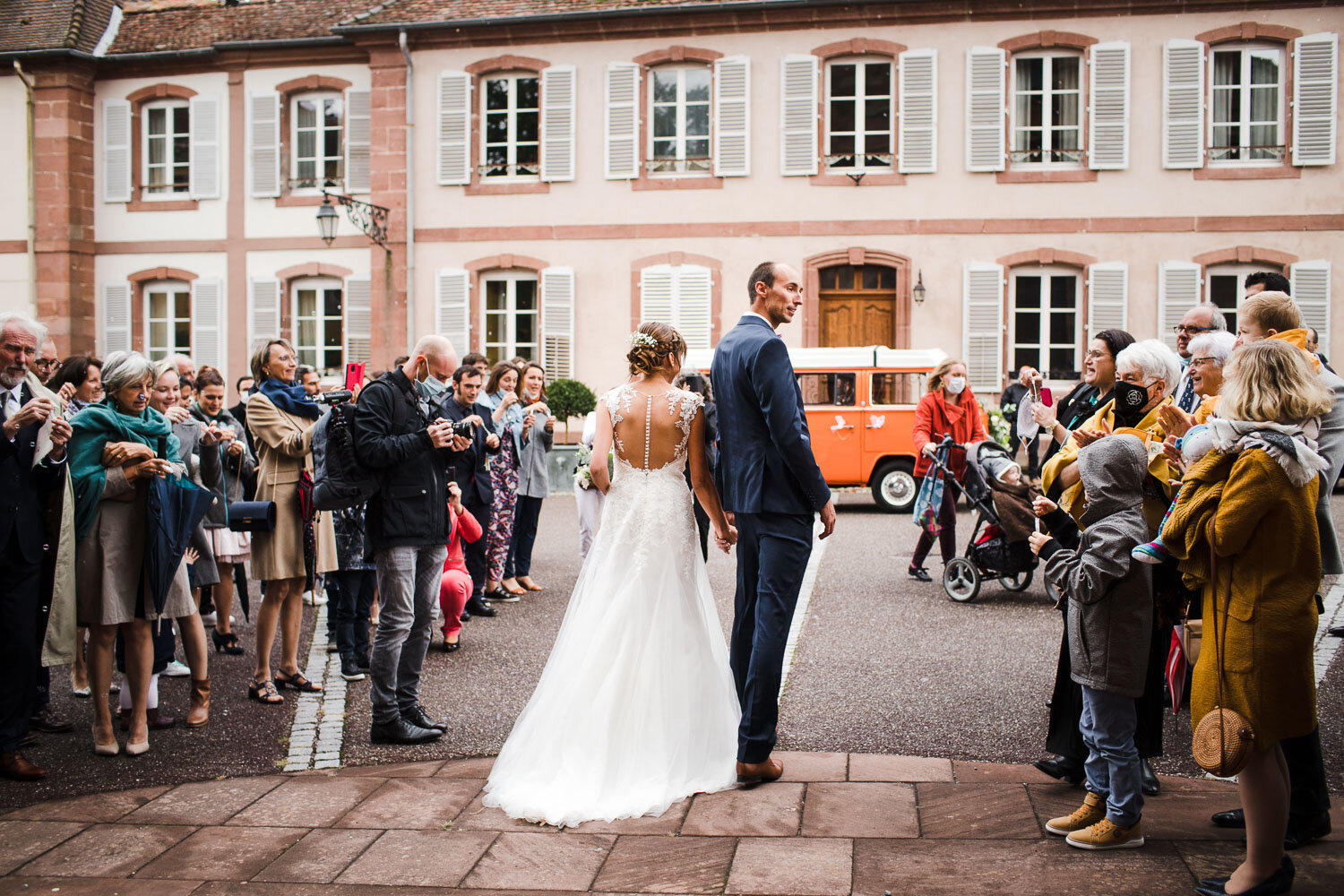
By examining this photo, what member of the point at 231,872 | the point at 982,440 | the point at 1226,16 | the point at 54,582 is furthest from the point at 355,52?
the point at 231,872

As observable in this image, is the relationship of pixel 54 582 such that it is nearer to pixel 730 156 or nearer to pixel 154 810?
pixel 154 810

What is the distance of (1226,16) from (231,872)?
66.6 feet

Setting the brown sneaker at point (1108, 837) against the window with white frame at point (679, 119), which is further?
the window with white frame at point (679, 119)

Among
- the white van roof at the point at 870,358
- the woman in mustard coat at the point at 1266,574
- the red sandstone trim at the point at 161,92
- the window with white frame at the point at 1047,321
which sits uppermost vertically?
the red sandstone trim at the point at 161,92

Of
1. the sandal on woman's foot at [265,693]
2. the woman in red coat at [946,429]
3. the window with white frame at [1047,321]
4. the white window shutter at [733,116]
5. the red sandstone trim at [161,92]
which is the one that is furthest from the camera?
the red sandstone trim at [161,92]

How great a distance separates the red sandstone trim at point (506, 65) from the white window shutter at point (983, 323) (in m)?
8.29

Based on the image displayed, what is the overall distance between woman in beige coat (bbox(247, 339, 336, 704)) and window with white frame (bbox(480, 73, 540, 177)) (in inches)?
609

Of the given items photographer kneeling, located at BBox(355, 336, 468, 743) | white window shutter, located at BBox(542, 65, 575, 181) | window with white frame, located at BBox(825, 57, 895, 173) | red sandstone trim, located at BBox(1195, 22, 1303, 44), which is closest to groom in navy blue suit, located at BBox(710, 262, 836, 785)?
photographer kneeling, located at BBox(355, 336, 468, 743)

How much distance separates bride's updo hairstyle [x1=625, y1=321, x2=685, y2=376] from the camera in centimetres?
534

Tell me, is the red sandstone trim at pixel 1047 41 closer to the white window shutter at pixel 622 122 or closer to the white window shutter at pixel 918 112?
the white window shutter at pixel 918 112

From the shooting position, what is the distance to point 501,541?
374 inches

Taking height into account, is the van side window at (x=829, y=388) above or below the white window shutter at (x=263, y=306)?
below

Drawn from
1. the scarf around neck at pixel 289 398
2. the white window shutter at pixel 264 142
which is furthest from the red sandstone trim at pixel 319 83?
the scarf around neck at pixel 289 398

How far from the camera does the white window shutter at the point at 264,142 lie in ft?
74.7
